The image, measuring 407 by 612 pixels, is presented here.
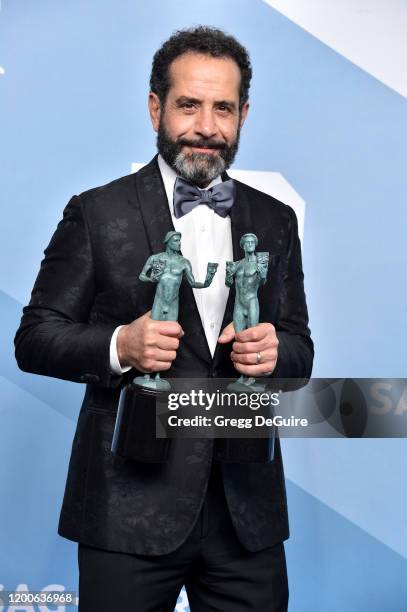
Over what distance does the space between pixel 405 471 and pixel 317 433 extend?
0.56 metres

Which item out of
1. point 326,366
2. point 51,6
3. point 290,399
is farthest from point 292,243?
point 51,6

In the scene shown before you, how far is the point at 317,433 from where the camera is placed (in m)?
2.95

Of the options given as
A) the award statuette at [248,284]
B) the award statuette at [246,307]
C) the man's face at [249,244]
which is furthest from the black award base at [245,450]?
the man's face at [249,244]

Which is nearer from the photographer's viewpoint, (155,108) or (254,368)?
(254,368)

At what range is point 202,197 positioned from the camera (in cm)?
206

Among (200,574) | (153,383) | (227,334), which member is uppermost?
(227,334)

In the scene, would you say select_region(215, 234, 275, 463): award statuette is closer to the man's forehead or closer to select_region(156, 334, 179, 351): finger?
select_region(156, 334, 179, 351): finger

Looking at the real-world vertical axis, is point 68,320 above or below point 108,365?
above

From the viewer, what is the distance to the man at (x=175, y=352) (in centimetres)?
192

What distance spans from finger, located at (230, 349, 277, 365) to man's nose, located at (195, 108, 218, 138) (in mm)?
518

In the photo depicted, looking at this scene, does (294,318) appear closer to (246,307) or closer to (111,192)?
(246,307)

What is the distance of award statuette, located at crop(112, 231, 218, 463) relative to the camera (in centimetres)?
180

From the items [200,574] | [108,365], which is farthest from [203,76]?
[200,574]

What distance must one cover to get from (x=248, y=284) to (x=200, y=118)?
445 millimetres
